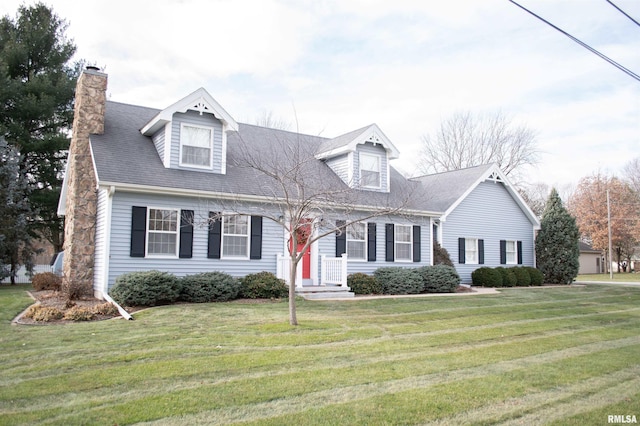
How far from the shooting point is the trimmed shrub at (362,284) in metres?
16.2

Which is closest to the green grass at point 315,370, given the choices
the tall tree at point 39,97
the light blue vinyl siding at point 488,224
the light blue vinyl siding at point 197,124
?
the light blue vinyl siding at point 197,124

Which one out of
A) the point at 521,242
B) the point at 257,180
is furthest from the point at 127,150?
the point at 521,242

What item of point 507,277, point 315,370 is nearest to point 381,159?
point 507,277

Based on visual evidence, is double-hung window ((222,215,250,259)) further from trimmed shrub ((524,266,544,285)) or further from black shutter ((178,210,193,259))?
trimmed shrub ((524,266,544,285))

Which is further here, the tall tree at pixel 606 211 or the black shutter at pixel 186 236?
the tall tree at pixel 606 211

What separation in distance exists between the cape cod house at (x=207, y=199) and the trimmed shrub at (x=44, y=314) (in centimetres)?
244

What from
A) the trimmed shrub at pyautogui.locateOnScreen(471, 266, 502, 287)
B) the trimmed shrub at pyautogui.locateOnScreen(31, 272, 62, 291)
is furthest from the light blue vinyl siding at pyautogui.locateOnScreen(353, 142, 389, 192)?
the trimmed shrub at pyautogui.locateOnScreen(31, 272, 62, 291)

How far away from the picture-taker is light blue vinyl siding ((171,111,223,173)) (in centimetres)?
1498

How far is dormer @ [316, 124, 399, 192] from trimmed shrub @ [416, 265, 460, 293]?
3.62m

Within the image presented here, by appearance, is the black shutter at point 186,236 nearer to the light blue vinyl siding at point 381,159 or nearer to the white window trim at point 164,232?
the white window trim at point 164,232

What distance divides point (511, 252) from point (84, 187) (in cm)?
1830

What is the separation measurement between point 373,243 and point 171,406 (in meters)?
13.1

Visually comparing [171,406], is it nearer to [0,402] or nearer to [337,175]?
[0,402]

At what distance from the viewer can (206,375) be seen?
6262 mm
